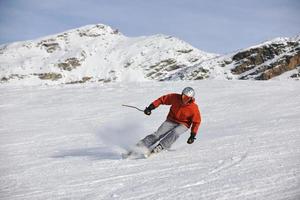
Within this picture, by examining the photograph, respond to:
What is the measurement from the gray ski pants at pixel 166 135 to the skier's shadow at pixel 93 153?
0.60m

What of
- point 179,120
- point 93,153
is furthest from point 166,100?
point 93,153

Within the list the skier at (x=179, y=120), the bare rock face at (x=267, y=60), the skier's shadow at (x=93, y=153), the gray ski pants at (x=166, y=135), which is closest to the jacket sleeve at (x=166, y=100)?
the skier at (x=179, y=120)

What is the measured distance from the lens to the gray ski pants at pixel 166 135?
25.3 feet

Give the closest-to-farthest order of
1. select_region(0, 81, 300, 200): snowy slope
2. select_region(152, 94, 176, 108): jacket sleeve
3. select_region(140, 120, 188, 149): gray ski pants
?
select_region(0, 81, 300, 200): snowy slope, select_region(140, 120, 188, 149): gray ski pants, select_region(152, 94, 176, 108): jacket sleeve

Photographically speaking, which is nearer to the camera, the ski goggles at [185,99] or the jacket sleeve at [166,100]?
the ski goggles at [185,99]

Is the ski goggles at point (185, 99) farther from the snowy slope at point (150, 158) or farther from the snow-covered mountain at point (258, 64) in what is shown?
the snow-covered mountain at point (258, 64)

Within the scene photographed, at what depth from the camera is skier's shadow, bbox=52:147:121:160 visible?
25.8ft

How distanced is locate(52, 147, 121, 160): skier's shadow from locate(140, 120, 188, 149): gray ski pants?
603 mm

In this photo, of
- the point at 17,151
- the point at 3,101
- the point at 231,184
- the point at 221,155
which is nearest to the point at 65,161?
the point at 17,151

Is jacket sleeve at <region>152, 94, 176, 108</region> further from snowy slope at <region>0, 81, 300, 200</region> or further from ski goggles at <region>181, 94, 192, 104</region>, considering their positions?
snowy slope at <region>0, 81, 300, 200</region>

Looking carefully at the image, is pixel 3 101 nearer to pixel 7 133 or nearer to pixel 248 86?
pixel 7 133

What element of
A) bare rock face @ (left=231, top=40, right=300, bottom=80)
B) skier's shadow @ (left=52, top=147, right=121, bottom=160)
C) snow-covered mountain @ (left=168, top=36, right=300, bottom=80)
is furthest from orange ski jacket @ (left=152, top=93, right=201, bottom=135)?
bare rock face @ (left=231, top=40, right=300, bottom=80)

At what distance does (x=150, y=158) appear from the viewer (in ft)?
24.3

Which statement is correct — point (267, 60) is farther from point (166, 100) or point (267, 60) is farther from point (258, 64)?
point (166, 100)
